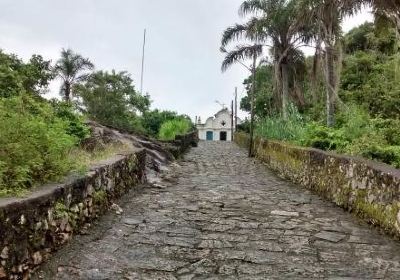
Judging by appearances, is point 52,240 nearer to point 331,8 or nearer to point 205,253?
point 205,253

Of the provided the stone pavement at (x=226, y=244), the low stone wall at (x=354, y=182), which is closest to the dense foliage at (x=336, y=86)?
the low stone wall at (x=354, y=182)

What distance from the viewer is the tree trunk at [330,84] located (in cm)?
1457

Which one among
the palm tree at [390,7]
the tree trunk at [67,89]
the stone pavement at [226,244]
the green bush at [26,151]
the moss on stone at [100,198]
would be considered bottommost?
the stone pavement at [226,244]

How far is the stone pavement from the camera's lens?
4.09 metres

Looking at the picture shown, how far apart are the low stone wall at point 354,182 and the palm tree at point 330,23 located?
13.2 feet

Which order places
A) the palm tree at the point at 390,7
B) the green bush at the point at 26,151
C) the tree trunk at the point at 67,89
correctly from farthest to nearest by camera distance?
1. the tree trunk at the point at 67,89
2. the palm tree at the point at 390,7
3. the green bush at the point at 26,151

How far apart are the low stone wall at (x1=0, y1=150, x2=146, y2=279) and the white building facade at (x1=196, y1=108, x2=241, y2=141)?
68.7 metres

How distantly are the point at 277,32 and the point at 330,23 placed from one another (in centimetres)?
644

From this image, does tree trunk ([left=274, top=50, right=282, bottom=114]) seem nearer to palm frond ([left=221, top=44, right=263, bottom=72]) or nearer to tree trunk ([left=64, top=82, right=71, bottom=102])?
palm frond ([left=221, top=44, right=263, bottom=72])

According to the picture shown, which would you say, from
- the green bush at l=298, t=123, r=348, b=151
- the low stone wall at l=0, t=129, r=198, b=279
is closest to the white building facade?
the green bush at l=298, t=123, r=348, b=151

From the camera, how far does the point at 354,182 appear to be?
6750 mm

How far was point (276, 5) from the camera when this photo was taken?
2056 cm

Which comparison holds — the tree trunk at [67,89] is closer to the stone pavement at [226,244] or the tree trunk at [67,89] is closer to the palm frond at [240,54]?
the palm frond at [240,54]

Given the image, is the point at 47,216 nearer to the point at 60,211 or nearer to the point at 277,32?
the point at 60,211
